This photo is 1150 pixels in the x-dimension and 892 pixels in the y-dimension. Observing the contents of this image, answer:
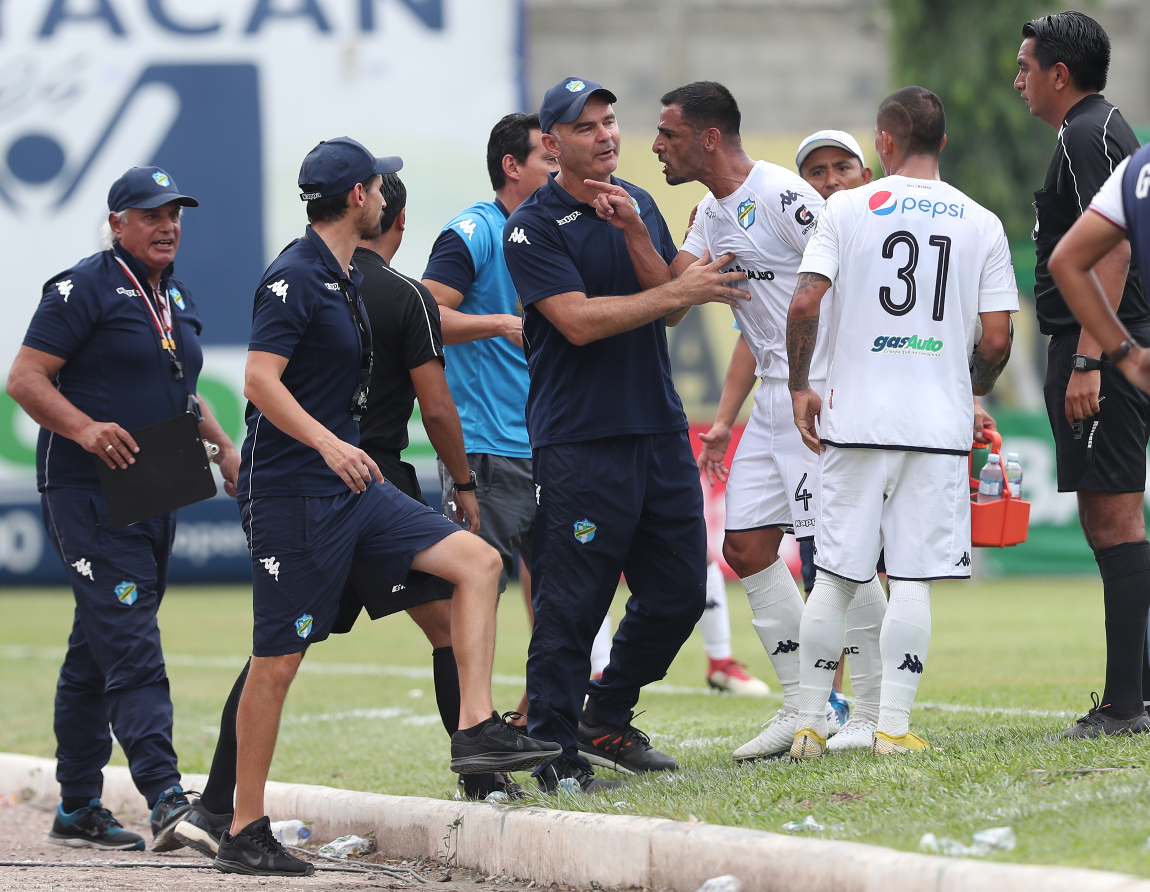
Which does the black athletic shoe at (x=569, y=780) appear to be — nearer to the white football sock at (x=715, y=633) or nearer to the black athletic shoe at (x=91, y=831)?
the black athletic shoe at (x=91, y=831)

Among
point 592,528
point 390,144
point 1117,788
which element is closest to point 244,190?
point 390,144

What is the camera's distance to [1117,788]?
440 cm

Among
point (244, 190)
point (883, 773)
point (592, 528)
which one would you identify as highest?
→ point (244, 190)

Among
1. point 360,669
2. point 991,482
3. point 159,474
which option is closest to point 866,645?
point 991,482

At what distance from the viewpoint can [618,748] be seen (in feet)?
19.9

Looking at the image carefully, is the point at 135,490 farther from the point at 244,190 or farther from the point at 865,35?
the point at 865,35

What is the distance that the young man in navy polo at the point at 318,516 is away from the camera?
5.11 metres

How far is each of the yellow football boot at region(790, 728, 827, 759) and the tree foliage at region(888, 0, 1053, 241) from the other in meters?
17.7

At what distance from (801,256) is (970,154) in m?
17.9

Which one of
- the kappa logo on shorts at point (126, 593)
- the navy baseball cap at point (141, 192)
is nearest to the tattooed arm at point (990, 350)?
the navy baseball cap at point (141, 192)

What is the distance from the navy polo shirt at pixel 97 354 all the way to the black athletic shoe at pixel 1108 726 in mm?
3796

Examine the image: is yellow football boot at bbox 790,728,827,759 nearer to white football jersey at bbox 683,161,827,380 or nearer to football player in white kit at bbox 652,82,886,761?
football player in white kit at bbox 652,82,886,761

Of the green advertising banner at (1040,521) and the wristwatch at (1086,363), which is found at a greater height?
the wristwatch at (1086,363)

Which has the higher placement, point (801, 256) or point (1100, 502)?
point (801, 256)
